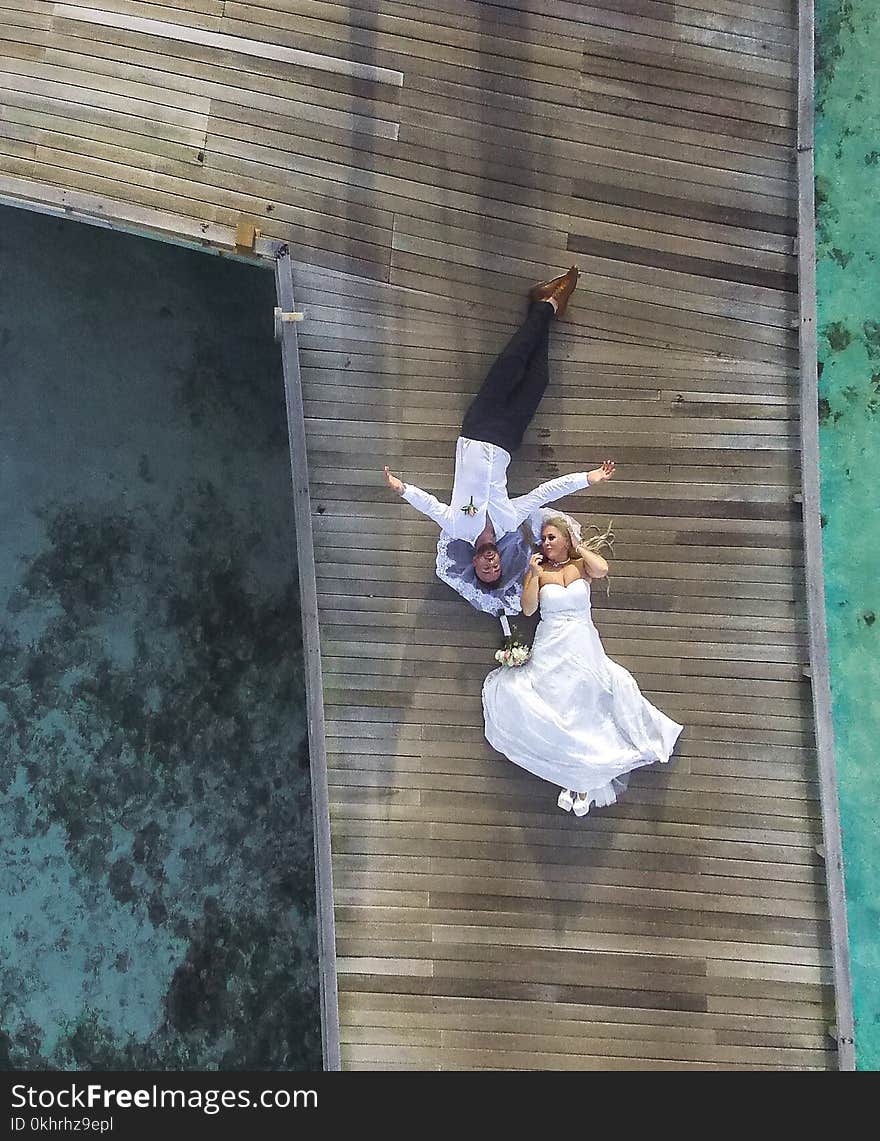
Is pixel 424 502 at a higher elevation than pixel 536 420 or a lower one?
lower

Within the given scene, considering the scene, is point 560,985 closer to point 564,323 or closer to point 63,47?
point 564,323

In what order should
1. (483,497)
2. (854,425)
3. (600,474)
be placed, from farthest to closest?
(854,425)
(483,497)
(600,474)

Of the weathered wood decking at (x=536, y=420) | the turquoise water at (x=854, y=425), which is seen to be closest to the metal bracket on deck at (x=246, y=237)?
the weathered wood decking at (x=536, y=420)

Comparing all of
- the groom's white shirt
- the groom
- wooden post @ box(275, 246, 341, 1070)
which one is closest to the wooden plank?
wooden post @ box(275, 246, 341, 1070)

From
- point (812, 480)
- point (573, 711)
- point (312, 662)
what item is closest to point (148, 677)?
point (312, 662)

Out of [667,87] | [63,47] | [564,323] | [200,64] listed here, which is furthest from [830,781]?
[63,47]

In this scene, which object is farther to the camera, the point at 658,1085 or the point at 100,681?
the point at 100,681

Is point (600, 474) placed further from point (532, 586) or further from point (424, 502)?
point (424, 502)
